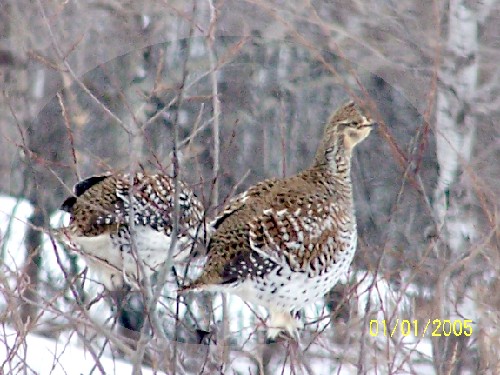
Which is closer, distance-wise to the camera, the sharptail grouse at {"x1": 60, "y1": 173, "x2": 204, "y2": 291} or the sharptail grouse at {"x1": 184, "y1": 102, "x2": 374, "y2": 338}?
the sharptail grouse at {"x1": 184, "y1": 102, "x2": 374, "y2": 338}

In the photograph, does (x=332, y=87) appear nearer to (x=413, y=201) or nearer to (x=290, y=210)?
(x=413, y=201)

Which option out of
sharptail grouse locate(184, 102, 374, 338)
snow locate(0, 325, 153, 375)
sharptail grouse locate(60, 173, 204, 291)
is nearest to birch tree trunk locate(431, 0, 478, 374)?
sharptail grouse locate(184, 102, 374, 338)

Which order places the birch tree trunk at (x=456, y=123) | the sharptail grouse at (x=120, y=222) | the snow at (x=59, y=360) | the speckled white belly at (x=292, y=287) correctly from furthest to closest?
the snow at (x=59, y=360) < the birch tree trunk at (x=456, y=123) < the sharptail grouse at (x=120, y=222) < the speckled white belly at (x=292, y=287)

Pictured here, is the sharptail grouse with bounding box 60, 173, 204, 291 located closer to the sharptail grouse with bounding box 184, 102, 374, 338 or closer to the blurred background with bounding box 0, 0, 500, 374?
the blurred background with bounding box 0, 0, 500, 374

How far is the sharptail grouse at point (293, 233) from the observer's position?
3.69m

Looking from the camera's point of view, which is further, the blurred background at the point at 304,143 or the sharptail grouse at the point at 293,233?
the blurred background at the point at 304,143

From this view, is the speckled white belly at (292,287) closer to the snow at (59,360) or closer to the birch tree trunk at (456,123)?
the birch tree trunk at (456,123)

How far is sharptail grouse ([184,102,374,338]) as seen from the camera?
3686mm

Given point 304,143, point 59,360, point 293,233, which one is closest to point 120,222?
point 293,233

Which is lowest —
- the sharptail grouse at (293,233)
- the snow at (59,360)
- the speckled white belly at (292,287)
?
the snow at (59,360)

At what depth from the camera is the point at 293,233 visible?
12.4 feet

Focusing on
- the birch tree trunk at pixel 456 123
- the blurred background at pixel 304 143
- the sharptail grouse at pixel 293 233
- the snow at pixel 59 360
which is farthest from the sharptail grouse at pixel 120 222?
the snow at pixel 59 360

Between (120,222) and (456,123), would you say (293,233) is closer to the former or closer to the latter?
(120,222)

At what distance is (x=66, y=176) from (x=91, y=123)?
1.08 metres
